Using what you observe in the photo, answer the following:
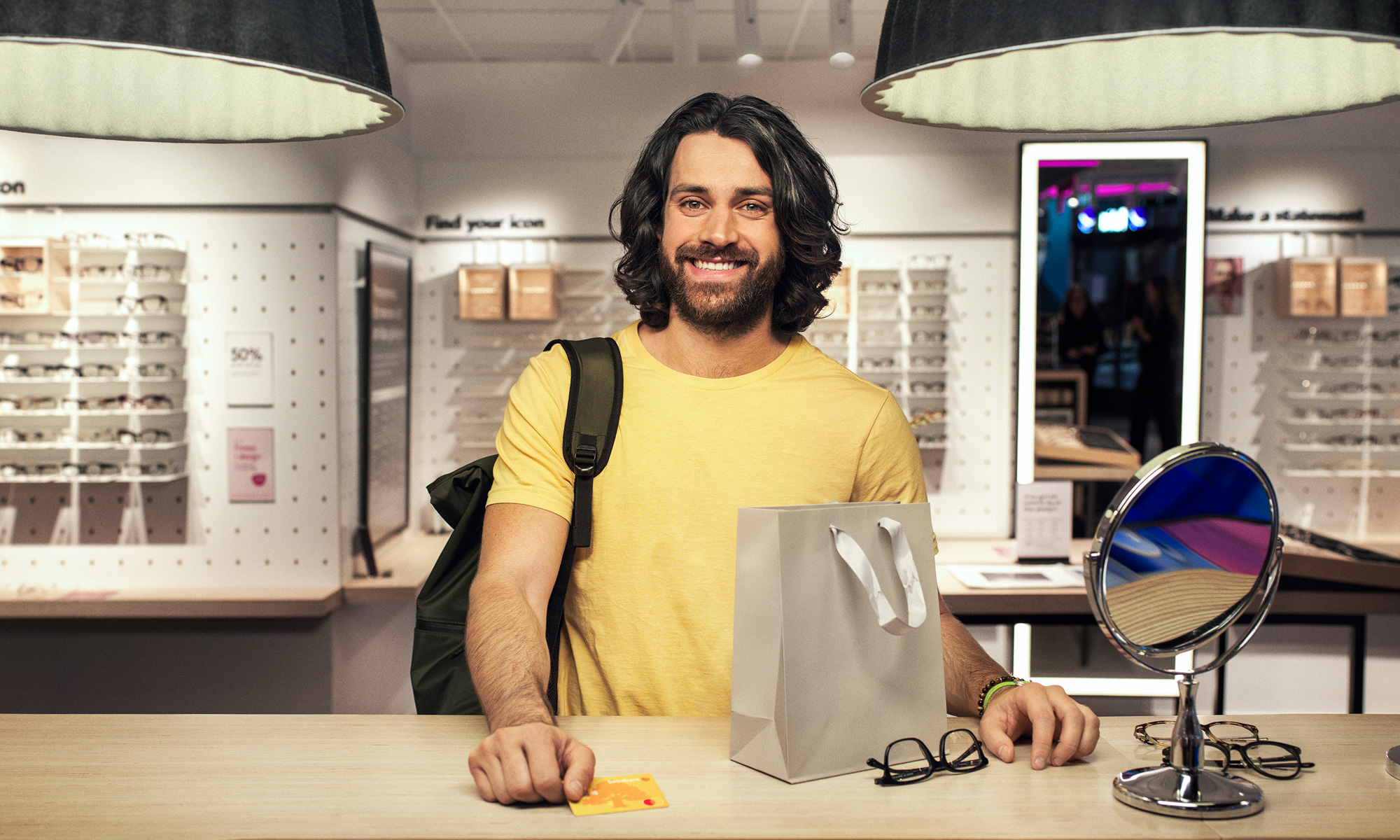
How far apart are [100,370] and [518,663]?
3.62 meters

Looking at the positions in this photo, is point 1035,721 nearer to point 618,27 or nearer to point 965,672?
point 965,672

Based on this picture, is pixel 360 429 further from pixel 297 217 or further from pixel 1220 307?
pixel 1220 307

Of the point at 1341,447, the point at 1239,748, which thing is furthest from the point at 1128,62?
the point at 1341,447

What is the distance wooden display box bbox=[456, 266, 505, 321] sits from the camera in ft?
16.3

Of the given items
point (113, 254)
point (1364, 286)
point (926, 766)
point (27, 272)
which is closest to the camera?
point (926, 766)

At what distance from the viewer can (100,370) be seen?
4.11 m

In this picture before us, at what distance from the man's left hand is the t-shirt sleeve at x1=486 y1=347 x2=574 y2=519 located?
30.7 inches

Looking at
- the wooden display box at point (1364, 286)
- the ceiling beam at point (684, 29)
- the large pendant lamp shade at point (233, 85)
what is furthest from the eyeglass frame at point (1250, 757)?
the wooden display box at point (1364, 286)

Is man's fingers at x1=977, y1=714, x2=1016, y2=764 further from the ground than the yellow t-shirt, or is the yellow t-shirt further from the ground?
the yellow t-shirt

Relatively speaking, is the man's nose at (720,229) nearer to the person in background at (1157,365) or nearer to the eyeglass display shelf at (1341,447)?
the person in background at (1157,365)

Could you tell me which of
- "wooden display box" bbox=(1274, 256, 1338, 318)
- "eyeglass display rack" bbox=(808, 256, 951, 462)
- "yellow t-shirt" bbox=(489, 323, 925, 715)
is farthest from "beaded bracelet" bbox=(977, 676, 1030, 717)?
"wooden display box" bbox=(1274, 256, 1338, 318)

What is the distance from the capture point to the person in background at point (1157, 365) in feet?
16.0

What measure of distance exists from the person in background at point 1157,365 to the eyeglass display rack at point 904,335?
97 cm

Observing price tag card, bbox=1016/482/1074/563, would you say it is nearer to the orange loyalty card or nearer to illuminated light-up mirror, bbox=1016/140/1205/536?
illuminated light-up mirror, bbox=1016/140/1205/536
